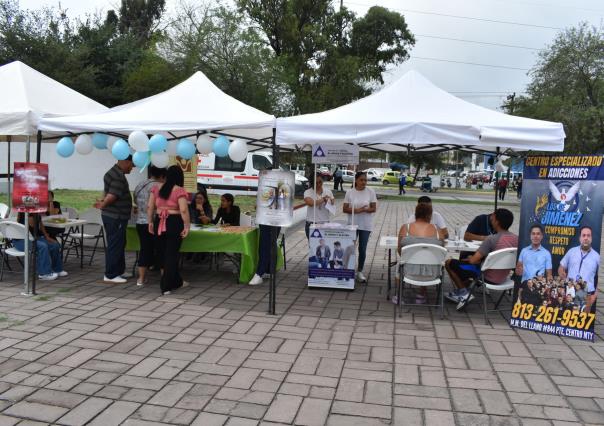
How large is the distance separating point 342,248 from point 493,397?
10.1ft

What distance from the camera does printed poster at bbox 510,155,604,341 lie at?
186 inches

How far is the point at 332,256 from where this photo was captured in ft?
21.0

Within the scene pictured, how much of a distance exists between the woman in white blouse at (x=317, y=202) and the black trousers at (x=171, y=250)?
Result: 1.71 metres

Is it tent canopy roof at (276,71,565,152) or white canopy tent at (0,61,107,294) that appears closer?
tent canopy roof at (276,71,565,152)

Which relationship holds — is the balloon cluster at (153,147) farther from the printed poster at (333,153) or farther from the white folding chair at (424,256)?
the white folding chair at (424,256)

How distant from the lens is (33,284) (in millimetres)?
5805

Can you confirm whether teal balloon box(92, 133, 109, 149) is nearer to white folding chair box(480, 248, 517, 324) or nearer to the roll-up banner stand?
the roll-up banner stand

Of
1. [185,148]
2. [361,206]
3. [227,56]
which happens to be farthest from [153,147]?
[227,56]

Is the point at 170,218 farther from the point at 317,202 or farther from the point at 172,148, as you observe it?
the point at 317,202

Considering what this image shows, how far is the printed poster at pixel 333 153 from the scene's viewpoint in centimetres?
654

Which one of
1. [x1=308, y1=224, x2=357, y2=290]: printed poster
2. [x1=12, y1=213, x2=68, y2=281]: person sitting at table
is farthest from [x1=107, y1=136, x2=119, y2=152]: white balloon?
→ [x1=308, y1=224, x2=357, y2=290]: printed poster

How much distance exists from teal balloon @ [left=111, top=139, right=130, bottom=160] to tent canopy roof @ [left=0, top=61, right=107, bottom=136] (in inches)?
36.0

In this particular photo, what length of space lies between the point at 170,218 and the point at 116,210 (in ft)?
2.79

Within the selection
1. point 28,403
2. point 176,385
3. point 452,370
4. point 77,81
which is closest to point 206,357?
point 176,385
